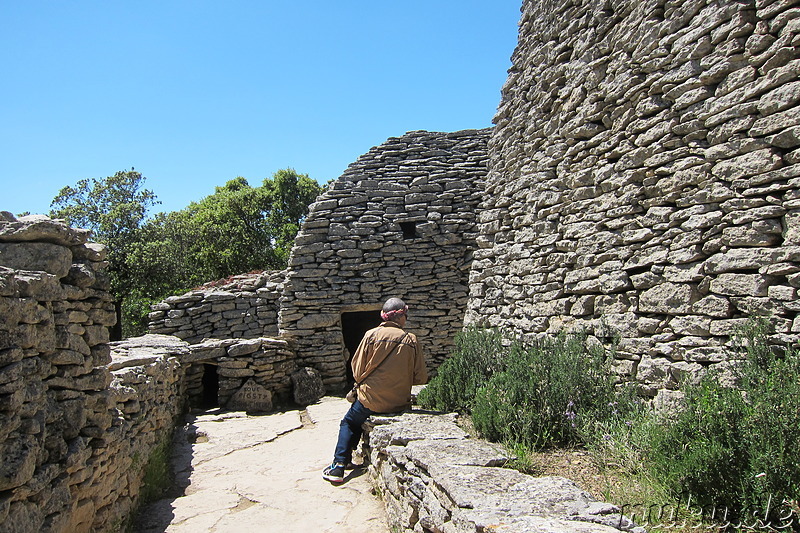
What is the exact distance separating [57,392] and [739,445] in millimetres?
3650

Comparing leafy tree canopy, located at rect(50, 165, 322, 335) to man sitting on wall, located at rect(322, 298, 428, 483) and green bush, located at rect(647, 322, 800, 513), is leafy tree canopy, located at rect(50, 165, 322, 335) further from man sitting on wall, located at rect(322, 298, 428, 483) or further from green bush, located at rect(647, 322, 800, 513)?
green bush, located at rect(647, 322, 800, 513)

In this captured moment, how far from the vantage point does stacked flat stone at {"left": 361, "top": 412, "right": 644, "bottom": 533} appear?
224 centimetres

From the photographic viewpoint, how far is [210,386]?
9.16m

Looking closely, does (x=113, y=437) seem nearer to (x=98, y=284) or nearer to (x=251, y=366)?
(x=98, y=284)

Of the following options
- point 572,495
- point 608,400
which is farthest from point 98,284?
point 608,400

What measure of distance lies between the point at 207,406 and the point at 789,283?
26.9 feet

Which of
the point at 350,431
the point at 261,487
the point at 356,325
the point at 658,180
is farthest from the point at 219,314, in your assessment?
the point at 658,180

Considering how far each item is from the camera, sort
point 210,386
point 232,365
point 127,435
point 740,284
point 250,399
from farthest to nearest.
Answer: point 210,386 < point 232,365 < point 250,399 < point 127,435 < point 740,284

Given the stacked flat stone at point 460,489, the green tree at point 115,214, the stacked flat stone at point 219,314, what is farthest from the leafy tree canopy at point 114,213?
the stacked flat stone at point 460,489

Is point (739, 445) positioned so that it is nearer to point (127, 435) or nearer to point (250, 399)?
→ point (127, 435)

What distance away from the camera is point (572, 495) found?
251 cm

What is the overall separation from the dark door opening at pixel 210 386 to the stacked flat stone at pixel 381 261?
1.44 metres

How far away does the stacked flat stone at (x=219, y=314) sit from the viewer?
Result: 32.8 ft

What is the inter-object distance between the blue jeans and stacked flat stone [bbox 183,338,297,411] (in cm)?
405
